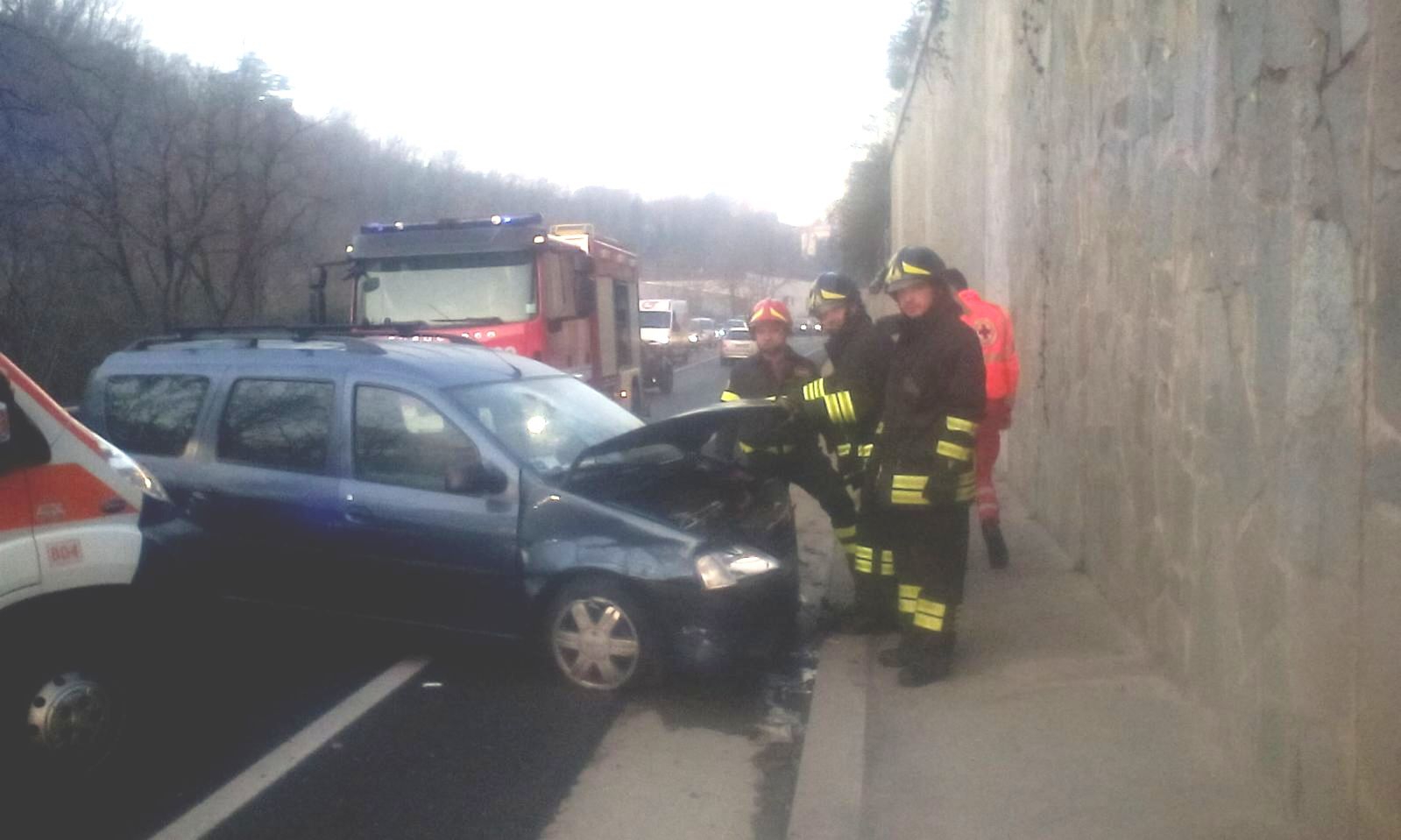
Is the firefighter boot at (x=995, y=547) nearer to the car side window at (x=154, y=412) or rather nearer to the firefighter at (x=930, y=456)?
the firefighter at (x=930, y=456)

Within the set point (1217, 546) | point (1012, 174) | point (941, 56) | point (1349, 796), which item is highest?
point (941, 56)

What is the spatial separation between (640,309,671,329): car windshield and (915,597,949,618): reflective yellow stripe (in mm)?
30822

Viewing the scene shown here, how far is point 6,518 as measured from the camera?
4.58 meters

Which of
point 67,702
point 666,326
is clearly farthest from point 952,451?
point 666,326

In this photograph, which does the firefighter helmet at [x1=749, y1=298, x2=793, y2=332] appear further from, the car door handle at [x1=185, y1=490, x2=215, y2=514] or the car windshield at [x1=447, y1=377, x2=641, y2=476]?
the car door handle at [x1=185, y1=490, x2=215, y2=514]

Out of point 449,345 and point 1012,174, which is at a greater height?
point 1012,174

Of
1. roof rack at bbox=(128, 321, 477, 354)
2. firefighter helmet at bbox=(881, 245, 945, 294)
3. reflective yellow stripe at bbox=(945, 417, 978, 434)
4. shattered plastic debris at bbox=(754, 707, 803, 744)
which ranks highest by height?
firefighter helmet at bbox=(881, 245, 945, 294)

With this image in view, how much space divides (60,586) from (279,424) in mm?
2335

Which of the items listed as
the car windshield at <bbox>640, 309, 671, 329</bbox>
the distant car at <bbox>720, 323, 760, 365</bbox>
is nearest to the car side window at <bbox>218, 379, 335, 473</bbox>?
the car windshield at <bbox>640, 309, 671, 329</bbox>

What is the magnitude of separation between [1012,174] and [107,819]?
30.5ft

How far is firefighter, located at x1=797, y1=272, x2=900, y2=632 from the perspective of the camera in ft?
21.9

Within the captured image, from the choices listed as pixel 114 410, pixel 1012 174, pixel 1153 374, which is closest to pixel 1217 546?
pixel 1153 374

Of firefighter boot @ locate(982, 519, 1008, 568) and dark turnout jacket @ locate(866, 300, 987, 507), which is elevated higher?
dark turnout jacket @ locate(866, 300, 987, 507)

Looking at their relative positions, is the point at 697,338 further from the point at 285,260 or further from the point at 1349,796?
the point at 1349,796
